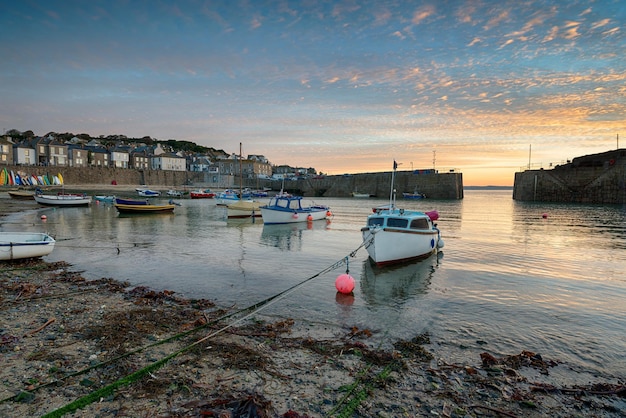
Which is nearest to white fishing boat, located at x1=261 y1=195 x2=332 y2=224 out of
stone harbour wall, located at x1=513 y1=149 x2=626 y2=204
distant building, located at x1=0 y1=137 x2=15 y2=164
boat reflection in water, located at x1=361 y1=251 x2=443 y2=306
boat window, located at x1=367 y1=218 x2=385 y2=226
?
boat reflection in water, located at x1=361 y1=251 x2=443 y2=306

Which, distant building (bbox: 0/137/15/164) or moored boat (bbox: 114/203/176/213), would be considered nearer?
moored boat (bbox: 114/203/176/213)

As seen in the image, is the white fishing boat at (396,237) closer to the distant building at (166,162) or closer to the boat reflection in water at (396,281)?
the boat reflection in water at (396,281)

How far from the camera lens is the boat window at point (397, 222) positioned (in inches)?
600

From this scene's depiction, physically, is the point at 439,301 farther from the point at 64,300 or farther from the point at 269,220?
the point at 269,220

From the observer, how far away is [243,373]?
18.7ft

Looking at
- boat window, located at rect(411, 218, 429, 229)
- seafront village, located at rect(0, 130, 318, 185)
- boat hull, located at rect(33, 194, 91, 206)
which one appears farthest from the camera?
seafront village, located at rect(0, 130, 318, 185)

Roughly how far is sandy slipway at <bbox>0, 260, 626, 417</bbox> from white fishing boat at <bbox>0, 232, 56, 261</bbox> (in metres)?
5.77

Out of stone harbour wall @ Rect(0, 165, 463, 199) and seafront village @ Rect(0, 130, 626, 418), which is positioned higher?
stone harbour wall @ Rect(0, 165, 463, 199)

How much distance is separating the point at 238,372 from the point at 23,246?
1199 cm

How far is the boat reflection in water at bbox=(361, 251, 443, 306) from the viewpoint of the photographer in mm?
10945

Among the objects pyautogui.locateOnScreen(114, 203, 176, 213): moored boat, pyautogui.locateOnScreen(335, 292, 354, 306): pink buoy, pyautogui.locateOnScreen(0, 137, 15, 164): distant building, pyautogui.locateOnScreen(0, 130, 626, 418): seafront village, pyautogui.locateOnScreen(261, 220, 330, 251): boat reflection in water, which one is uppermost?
pyautogui.locateOnScreen(0, 137, 15, 164): distant building

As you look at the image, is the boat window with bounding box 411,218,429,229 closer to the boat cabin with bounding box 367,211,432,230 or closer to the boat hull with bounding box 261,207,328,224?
the boat cabin with bounding box 367,211,432,230

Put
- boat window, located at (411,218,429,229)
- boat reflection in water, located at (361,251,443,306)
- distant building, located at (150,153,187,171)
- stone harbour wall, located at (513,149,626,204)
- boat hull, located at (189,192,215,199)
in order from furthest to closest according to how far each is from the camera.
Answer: distant building, located at (150,153,187,171) < boat hull, located at (189,192,215,199) < stone harbour wall, located at (513,149,626,204) < boat window, located at (411,218,429,229) < boat reflection in water, located at (361,251,443,306)

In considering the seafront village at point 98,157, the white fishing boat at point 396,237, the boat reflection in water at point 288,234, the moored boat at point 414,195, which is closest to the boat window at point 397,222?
the white fishing boat at point 396,237
